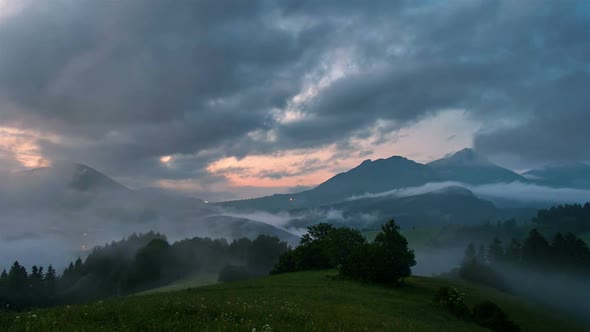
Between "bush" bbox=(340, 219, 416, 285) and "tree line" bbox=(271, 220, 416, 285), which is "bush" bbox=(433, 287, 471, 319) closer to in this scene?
"bush" bbox=(340, 219, 416, 285)

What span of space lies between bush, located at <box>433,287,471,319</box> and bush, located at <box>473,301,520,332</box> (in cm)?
120

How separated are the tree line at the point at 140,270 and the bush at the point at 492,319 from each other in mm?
105449

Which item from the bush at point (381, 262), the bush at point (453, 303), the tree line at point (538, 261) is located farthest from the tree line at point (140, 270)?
the bush at point (453, 303)

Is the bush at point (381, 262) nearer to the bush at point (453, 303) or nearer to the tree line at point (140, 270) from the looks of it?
the bush at point (453, 303)

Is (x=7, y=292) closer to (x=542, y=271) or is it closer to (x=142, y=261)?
(x=142, y=261)

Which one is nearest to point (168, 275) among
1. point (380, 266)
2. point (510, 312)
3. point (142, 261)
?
point (142, 261)

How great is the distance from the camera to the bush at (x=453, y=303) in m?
47.2

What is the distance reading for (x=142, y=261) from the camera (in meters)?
153

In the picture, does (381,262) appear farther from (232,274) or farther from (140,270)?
(140,270)

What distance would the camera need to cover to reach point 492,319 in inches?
1756

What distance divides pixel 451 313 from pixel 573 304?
3763 inches

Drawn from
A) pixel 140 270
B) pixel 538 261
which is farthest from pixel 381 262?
pixel 140 270

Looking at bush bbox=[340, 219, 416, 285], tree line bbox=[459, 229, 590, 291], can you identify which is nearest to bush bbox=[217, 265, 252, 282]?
bush bbox=[340, 219, 416, 285]

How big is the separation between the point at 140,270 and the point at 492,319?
138 meters
